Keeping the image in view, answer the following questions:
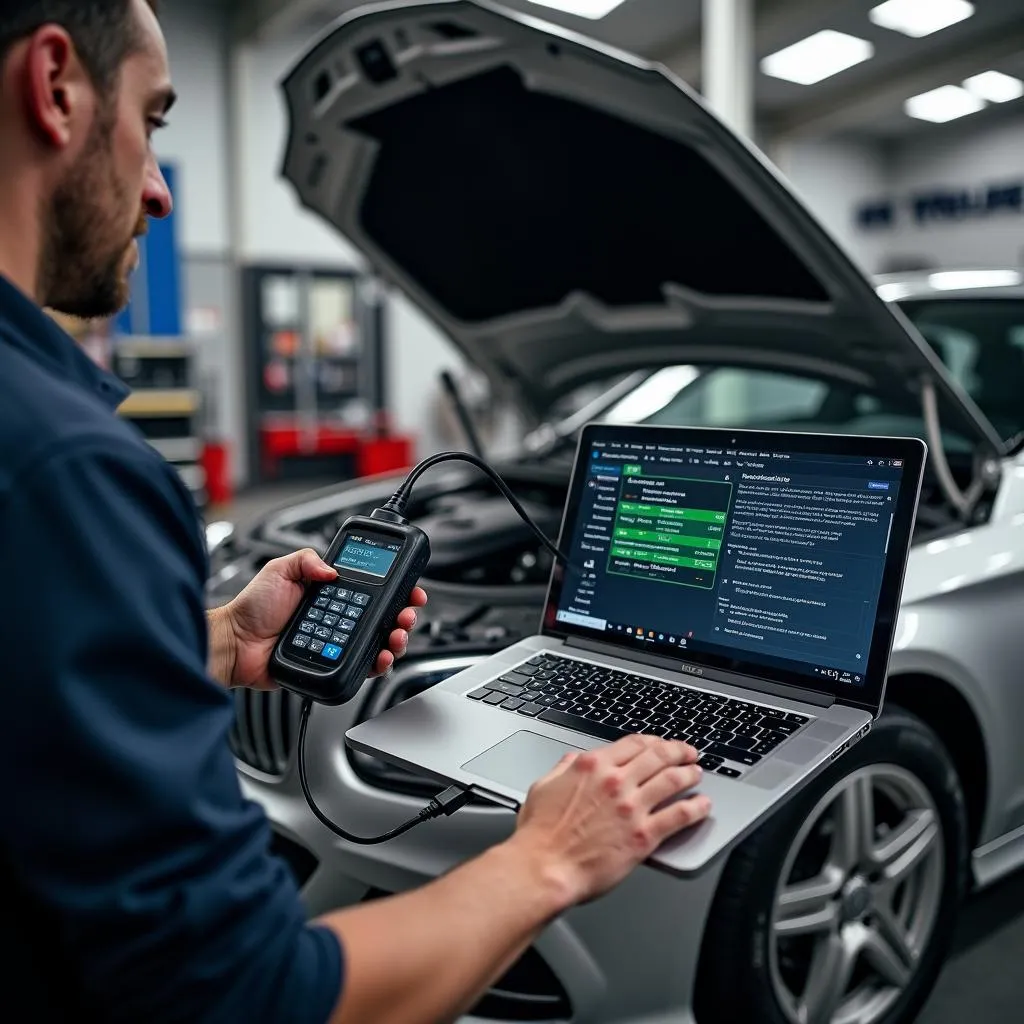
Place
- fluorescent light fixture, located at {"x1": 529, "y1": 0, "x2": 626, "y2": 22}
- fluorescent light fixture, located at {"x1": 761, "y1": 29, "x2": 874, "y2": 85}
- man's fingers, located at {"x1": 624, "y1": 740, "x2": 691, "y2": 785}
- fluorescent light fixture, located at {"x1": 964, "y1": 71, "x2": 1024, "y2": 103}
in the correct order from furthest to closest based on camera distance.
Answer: fluorescent light fixture, located at {"x1": 761, "y1": 29, "x2": 874, "y2": 85} → fluorescent light fixture, located at {"x1": 964, "y1": 71, "x2": 1024, "y2": 103} → fluorescent light fixture, located at {"x1": 529, "y1": 0, "x2": 626, "y2": 22} → man's fingers, located at {"x1": 624, "y1": 740, "x2": 691, "y2": 785}

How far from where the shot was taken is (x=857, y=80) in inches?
351

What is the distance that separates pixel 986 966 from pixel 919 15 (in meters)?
6.33

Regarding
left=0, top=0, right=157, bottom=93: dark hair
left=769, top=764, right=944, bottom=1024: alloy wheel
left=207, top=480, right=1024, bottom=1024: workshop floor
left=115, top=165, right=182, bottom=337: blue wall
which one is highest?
left=115, top=165, right=182, bottom=337: blue wall

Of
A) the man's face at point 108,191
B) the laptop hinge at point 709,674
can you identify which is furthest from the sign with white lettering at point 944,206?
the man's face at point 108,191

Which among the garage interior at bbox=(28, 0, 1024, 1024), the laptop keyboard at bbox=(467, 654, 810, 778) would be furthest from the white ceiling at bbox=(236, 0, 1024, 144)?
the laptop keyboard at bbox=(467, 654, 810, 778)

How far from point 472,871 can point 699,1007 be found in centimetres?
75

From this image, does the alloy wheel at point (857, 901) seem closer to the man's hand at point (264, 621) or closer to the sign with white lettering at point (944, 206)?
the man's hand at point (264, 621)

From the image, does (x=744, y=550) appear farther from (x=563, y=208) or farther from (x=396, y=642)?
(x=563, y=208)

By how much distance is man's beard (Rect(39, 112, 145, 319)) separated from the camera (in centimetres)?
73

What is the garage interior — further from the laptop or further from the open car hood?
the laptop

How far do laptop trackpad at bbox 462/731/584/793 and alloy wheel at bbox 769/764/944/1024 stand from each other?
0.55m

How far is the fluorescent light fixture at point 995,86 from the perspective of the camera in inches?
274

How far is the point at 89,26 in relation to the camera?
71 cm

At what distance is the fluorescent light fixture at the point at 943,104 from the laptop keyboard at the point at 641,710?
8350 mm
